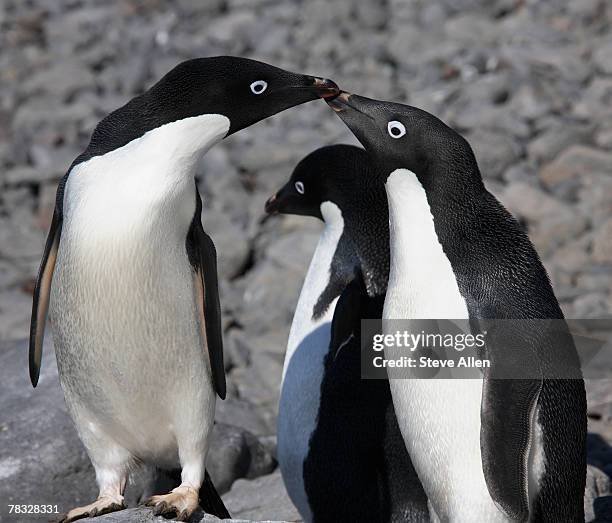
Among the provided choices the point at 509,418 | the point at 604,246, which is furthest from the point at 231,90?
the point at 604,246

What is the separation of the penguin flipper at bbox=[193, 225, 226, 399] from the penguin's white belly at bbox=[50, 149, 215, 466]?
32mm

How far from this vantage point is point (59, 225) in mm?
4152

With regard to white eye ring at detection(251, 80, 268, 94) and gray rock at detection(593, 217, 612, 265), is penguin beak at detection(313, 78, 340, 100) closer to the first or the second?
white eye ring at detection(251, 80, 268, 94)

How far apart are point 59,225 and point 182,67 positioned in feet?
2.30

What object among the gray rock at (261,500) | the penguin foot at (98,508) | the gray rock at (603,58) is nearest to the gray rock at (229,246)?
the gray rock at (261,500)

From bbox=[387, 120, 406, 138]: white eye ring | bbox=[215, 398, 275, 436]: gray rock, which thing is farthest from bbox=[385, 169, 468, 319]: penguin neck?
bbox=[215, 398, 275, 436]: gray rock

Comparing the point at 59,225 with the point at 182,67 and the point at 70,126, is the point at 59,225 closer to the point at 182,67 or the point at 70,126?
the point at 182,67

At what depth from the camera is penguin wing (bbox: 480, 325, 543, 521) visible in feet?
12.0

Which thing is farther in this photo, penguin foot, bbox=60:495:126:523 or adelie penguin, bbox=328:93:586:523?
penguin foot, bbox=60:495:126:523

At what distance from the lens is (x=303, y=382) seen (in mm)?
4863

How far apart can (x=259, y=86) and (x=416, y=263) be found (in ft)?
2.71

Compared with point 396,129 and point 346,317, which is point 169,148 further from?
point 346,317

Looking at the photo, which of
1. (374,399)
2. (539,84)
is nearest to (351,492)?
(374,399)

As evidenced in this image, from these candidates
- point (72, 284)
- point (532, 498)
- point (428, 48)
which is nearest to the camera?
point (532, 498)
